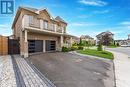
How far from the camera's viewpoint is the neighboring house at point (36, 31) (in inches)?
664

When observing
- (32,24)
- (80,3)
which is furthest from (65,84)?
(32,24)

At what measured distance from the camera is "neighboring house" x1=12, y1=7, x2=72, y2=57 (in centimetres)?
1688

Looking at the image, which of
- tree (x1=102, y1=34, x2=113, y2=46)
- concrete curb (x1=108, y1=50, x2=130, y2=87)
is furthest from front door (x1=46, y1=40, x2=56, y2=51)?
tree (x1=102, y1=34, x2=113, y2=46)

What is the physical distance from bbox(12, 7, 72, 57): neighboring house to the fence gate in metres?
0.95

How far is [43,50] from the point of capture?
2047 centimetres

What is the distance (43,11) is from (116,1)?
11452 millimetres

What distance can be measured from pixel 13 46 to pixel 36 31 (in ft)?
13.5

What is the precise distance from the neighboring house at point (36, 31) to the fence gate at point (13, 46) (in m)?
0.95

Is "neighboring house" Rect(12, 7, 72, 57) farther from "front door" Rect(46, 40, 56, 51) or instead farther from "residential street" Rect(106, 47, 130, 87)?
"residential street" Rect(106, 47, 130, 87)

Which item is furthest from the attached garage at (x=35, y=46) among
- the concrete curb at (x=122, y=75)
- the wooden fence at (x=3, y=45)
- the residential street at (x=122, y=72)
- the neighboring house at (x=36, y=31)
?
the concrete curb at (x=122, y=75)

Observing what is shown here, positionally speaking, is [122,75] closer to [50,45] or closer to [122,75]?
[122,75]

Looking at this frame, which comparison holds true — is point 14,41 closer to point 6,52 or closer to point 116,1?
point 6,52

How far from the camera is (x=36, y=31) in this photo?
58.1ft

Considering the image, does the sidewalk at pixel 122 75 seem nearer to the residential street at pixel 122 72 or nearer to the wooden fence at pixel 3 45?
the residential street at pixel 122 72
